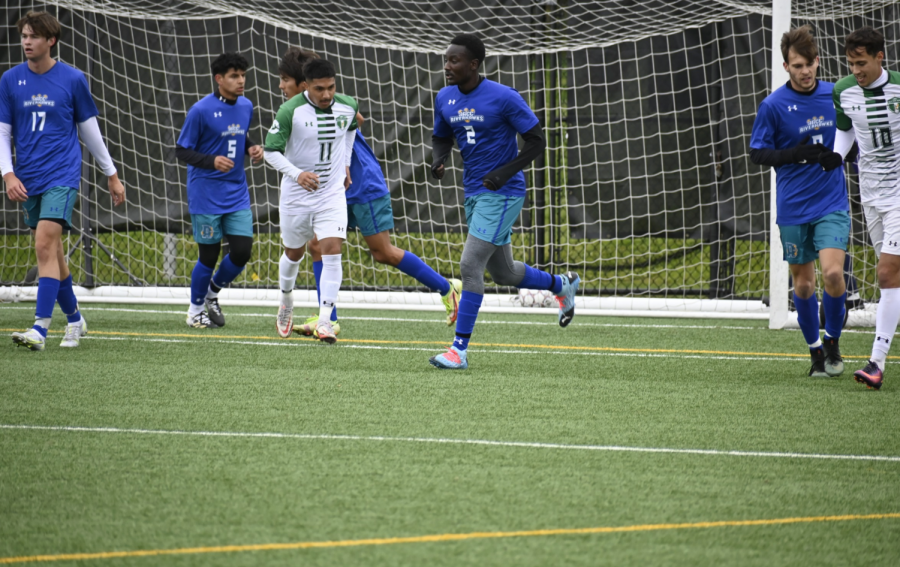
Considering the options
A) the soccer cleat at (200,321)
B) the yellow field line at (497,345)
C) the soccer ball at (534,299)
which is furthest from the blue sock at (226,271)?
the soccer ball at (534,299)

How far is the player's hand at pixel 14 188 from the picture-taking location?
5957mm

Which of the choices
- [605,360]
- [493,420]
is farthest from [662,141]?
[493,420]

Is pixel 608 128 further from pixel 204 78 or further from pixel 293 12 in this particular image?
pixel 204 78

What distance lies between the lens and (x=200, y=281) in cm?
781

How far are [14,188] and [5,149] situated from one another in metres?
0.36

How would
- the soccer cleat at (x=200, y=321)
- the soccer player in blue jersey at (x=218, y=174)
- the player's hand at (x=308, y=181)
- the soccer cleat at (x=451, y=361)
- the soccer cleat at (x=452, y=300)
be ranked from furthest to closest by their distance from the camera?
the soccer cleat at (x=200, y=321) < the soccer player in blue jersey at (x=218, y=174) < the soccer cleat at (x=452, y=300) < the player's hand at (x=308, y=181) < the soccer cleat at (x=451, y=361)

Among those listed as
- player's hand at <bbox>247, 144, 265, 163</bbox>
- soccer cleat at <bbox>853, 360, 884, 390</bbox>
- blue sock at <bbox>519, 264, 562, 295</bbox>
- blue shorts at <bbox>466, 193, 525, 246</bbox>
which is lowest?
soccer cleat at <bbox>853, 360, 884, 390</bbox>

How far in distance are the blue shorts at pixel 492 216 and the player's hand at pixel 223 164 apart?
8.22ft

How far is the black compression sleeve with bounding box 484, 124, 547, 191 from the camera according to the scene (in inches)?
217

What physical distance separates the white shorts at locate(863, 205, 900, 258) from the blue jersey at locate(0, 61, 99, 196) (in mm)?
4727

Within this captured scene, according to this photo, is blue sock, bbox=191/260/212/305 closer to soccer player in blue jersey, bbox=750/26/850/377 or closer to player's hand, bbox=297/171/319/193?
player's hand, bbox=297/171/319/193

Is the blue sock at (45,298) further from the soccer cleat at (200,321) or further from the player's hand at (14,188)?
the soccer cleat at (200,321)

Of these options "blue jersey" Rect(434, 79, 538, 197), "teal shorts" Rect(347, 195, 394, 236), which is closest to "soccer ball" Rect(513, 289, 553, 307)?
"teal shorts" Rect(347, 195, 394, 236)

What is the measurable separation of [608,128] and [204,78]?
4.50 meters
